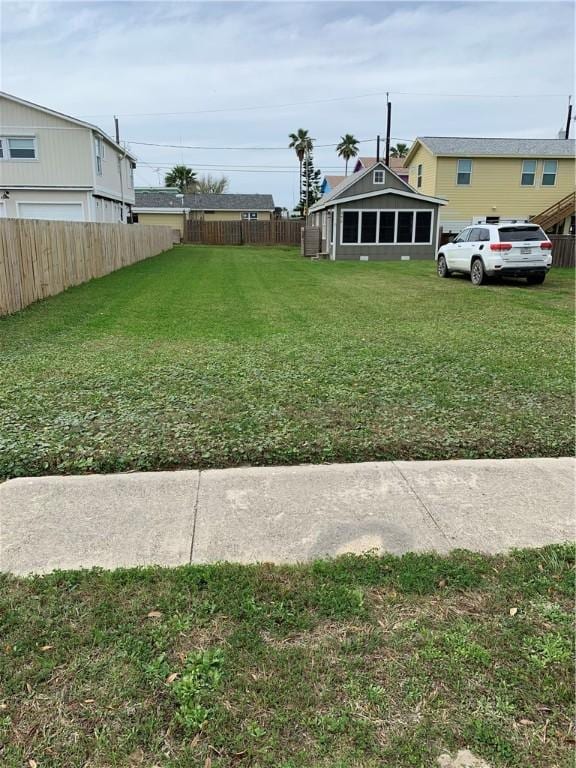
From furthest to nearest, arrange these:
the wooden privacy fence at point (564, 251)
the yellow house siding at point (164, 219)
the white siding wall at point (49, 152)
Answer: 1. the yellow house siding at point (164, 219)
2. the white siding wall at point (49, 152)
3. the wooden privacy fence at point (564, 251)

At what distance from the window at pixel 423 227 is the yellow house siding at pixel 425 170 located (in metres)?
3.96

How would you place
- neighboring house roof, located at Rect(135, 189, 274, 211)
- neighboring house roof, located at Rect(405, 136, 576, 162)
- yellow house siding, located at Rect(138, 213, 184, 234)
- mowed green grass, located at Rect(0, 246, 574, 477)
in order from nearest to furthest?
mowed green grass, located at Rect(0, 246, 574, 477) → neighboring house roof, located at Rect(405, 136, 576, 162) → yellow house siding, located at Rect(138, 213, 184, 234) → neighboring house roof, located at Rect(135, 189, 274, 211)

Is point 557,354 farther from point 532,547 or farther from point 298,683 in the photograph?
point 298,683

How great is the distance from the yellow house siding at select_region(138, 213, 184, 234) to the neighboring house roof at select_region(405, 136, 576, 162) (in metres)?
19.7

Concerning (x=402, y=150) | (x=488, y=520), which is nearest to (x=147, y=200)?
(x=402, y=150)

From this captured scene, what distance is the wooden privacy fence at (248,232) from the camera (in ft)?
128

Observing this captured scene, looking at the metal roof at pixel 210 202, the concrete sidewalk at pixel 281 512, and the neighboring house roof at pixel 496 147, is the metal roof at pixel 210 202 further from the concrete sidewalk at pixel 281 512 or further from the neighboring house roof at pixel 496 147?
the concrete sidewalk at pixel 281 512

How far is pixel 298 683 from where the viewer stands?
82.0 inches

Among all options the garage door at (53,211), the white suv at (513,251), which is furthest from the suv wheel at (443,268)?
the garage door at (53,211)

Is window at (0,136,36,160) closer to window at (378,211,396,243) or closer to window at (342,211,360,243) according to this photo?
window at (342,211,360,243)

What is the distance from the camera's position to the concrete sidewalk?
2971 mm

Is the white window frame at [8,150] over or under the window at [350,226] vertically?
over

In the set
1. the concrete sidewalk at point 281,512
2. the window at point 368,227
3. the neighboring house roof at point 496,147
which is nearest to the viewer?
the concrete sidewalk at point 281,512

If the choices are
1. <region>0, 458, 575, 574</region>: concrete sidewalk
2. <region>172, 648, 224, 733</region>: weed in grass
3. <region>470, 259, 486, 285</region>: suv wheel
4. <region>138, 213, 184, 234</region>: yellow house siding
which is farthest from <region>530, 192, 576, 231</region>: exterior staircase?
<region>172, 648, 224, 733</region>: weed in grass
